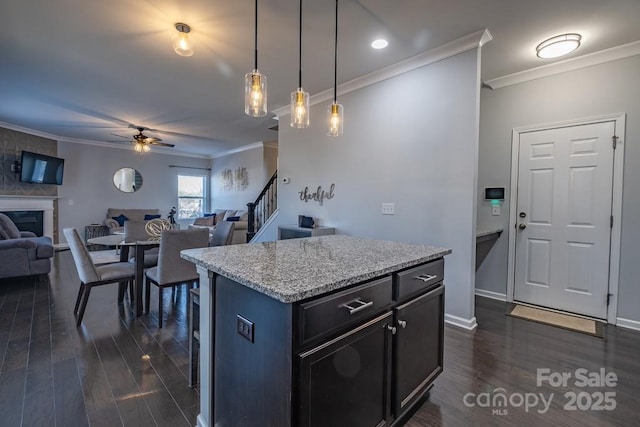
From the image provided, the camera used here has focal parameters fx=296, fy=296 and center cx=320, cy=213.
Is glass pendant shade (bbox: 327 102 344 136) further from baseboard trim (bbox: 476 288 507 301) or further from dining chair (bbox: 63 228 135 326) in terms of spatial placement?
baseboard trim (bbox: 476 288 507 301)

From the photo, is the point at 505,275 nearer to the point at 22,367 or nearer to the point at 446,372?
the point at 446,372

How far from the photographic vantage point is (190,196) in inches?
373

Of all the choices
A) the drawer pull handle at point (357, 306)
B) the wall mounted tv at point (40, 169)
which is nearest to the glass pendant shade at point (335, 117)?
the drawer pull handle at point (357, 306)

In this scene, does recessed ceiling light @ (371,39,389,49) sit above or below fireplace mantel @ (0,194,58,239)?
above

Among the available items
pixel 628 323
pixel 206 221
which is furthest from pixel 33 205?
pixel 628 323

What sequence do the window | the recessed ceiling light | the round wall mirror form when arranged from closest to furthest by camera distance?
the recessed ceiling light, the round wall mirror, the window

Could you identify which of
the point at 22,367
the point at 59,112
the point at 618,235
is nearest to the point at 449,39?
the point at 618,235

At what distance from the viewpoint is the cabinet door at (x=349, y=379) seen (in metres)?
1.09

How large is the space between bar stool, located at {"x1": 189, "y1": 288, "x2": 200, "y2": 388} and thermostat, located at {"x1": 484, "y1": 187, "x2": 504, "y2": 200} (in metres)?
3.51

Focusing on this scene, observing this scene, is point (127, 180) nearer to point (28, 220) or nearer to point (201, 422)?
point (28, 220)

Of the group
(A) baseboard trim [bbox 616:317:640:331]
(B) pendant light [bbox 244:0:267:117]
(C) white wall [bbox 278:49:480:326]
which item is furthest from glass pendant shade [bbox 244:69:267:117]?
(A) baseboard trim [bbox 616:317:640:331]

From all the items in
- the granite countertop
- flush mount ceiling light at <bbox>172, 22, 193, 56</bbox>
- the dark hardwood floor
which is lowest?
the dark hardwood floor

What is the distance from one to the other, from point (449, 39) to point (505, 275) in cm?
276

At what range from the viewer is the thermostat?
3629 millimetres
